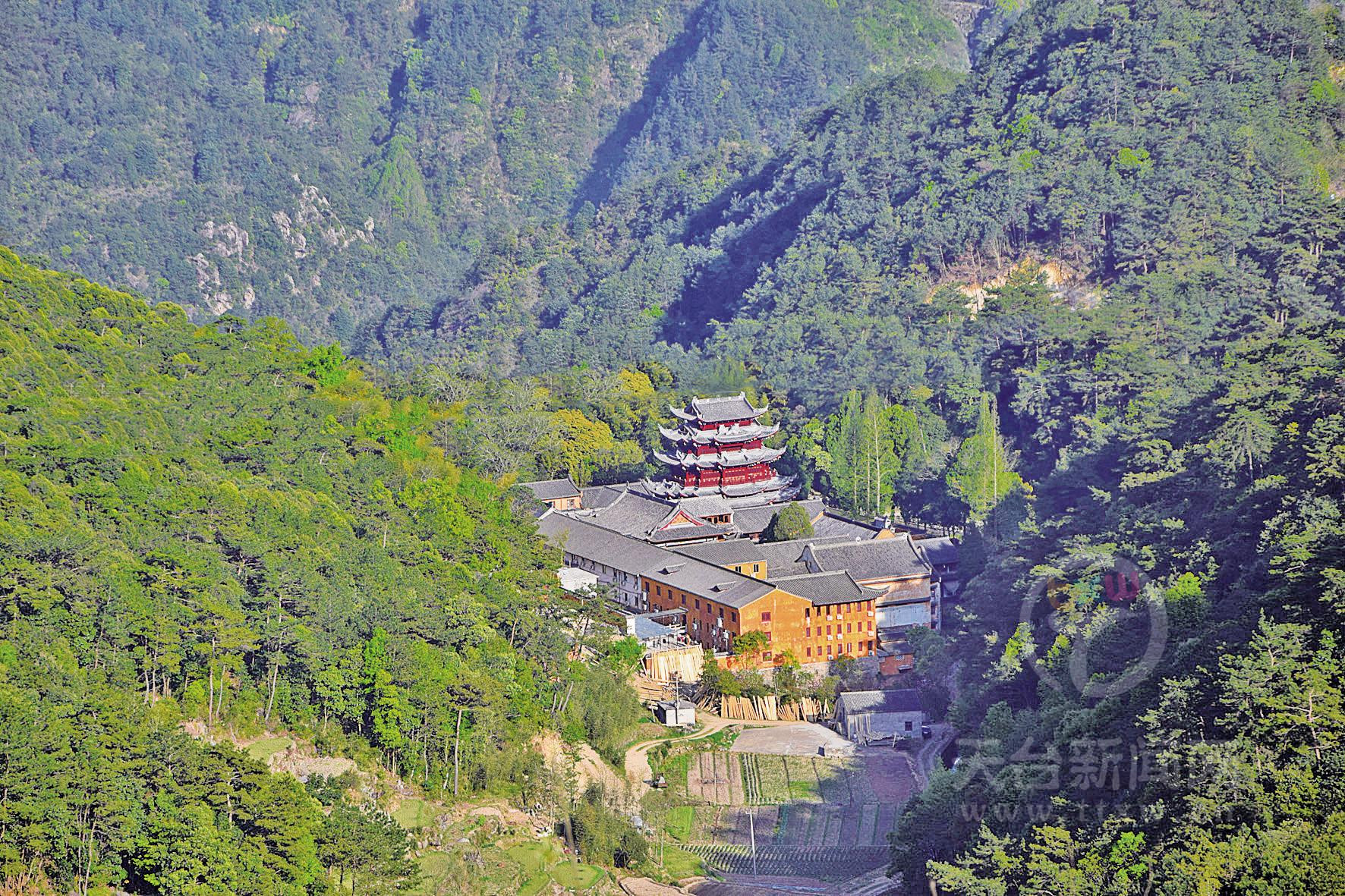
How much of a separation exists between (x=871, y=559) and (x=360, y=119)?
141168mm

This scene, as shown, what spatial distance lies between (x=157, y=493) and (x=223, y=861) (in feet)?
43.2

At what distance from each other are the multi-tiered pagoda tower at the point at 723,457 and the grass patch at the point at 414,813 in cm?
2666

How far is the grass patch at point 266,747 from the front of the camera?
1377 inches

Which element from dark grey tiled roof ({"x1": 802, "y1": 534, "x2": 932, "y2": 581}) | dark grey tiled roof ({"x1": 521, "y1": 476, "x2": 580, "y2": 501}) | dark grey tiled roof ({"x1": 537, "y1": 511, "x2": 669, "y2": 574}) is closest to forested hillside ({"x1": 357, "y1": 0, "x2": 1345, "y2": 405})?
dark grey tiled roof ({"x1": 521, "y1": 476, "x2": 580, "y2": 501})

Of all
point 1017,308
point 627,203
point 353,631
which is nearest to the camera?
point 353,631

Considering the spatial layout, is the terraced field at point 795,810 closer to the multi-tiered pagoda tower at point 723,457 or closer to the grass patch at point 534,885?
the grass patch at point 534,885

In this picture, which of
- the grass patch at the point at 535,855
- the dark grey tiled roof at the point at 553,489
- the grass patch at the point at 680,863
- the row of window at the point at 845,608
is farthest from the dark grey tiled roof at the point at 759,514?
the grass patch at the point at 535,855

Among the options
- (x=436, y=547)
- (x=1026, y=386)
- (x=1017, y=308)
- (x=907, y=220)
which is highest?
(x=907, y=220)

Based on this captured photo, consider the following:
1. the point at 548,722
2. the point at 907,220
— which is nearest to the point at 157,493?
the point at 548,722

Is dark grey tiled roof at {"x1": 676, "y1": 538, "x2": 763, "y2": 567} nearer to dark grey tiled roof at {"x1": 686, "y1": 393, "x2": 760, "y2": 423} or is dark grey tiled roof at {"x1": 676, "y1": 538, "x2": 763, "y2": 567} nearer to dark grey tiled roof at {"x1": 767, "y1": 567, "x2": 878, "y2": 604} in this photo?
dark grey tiled roof at {"x1": 767, "y1": 567, "x2": 878, "y2": 604}

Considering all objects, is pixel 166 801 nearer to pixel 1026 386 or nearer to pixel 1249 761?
pixel 1249 761

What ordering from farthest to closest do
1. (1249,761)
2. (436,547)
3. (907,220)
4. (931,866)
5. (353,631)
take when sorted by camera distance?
(907,220) → (436,547) → (353,631) → (931,866) → (1249,761)

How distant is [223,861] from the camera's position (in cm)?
2942

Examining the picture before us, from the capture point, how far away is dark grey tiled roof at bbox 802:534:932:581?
51562 mm
